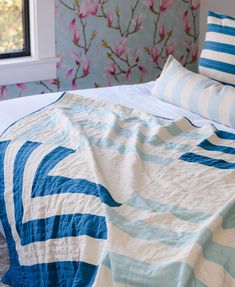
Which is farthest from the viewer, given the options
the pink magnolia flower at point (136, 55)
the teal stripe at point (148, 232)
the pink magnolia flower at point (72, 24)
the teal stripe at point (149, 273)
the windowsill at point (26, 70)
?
the pink magnolia flower at point (136, 55)

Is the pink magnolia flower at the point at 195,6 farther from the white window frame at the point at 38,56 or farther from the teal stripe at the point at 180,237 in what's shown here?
the teal stripe at the point at 180,237

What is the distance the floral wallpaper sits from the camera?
333 cm

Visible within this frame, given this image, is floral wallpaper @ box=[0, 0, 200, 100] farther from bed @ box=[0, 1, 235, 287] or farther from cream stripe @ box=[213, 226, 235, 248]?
cream stripe @ box=[213, 226, 235, 248]

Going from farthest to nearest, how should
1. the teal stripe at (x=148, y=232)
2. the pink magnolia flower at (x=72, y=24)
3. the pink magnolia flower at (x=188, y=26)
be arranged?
the pink magnolia flower at (x=188, y=26) → the pink magnolia flower at (x=72, y=24) → the teal stripe at (x=148, y=232)

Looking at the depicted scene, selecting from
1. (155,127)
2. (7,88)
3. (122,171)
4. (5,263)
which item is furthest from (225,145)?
(7,88)

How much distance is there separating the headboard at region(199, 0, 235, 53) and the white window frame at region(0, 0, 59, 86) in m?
0.86

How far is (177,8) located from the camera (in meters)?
3.59

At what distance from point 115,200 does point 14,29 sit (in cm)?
170

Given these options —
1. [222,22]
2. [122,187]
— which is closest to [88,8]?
[222,22]

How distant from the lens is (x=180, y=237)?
161cm

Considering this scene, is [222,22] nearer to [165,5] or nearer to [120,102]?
[120,102]

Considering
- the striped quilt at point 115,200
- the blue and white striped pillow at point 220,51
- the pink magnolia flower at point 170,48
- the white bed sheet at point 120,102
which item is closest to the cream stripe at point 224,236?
the striped quilt at point 115,200

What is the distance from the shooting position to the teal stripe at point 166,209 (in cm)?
168

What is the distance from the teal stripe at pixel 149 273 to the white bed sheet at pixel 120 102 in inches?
35.3
